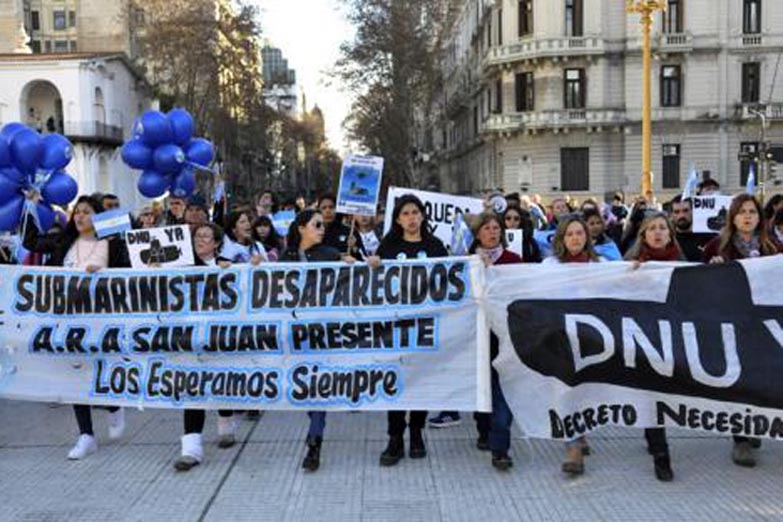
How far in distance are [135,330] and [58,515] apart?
1568 mm

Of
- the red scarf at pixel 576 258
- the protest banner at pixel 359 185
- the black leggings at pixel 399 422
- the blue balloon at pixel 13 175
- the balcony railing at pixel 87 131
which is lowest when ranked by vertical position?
the black leggings at pixel 399 422

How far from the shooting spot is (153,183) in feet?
36.3

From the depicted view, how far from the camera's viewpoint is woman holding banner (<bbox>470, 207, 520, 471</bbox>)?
5.87 meters

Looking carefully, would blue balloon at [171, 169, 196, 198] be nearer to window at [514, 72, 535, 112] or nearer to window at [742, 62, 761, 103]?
window at [514, 72, 535, 112]

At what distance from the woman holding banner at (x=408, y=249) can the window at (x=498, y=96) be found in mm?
44540

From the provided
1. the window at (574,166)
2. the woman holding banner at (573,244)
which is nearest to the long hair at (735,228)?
the woman holding banner at (573,244)

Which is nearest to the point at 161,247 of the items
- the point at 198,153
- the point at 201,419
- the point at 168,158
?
the point at 201,419

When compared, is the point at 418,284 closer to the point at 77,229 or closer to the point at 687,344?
the point at 687,344

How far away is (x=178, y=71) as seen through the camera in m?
51.2

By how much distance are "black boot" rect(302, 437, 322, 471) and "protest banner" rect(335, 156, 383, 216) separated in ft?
6.47

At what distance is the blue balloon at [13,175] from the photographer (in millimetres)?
8484

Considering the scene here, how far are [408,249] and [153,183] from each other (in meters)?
5.83

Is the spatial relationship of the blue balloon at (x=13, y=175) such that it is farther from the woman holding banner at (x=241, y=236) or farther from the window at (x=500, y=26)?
the window at (x=500, y=26)

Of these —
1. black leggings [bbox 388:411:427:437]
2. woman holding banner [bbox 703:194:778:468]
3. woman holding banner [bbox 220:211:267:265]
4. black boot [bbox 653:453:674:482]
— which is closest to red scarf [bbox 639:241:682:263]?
woman holding banner [bbox 703:194:778:468]
